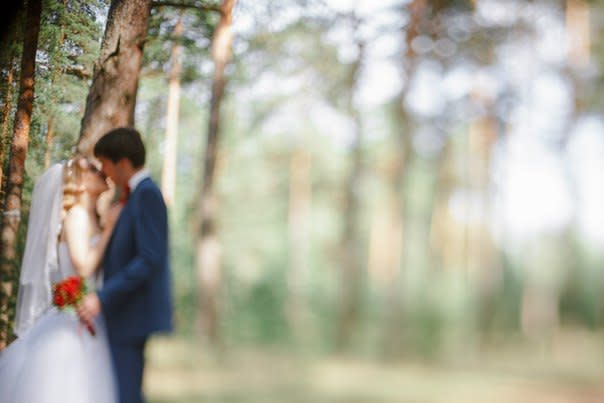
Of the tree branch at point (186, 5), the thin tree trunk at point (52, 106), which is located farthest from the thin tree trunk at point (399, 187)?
the thin tree trunk at point (52, 106)

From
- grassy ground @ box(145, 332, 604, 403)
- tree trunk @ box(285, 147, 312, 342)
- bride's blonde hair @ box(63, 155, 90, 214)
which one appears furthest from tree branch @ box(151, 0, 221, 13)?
tree trunk @ box(285, 147, 312, 342)

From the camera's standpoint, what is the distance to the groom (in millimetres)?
2795

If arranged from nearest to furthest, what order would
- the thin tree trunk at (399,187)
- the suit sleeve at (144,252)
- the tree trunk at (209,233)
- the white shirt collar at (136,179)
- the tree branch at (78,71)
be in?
1. the suit sleeve at (144,252)
2. the white shirt collar at (136,179)
3. the tree branch at (78,71)
4. the tree trunk at (209,233)
5. the thin tree trunk at (399,187)

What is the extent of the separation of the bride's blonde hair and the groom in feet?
0.40

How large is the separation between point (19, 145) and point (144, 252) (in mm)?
1008

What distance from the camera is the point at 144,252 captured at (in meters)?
2.78

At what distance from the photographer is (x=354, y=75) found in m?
15.9

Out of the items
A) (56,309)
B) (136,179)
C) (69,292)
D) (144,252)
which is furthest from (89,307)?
(136,179)

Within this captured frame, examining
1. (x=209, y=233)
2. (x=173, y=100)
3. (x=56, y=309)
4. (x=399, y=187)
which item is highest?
(x=399, y=187)

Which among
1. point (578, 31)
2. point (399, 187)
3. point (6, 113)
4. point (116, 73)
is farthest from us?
point (578, 31)

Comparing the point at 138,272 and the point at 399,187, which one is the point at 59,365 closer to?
the point at 138,272

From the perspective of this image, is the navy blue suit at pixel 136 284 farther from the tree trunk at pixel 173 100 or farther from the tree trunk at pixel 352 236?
the tree trunk at pixel 352 236

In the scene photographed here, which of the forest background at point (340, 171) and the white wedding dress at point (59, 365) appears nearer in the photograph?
the white wedding dress at point (59, 365)

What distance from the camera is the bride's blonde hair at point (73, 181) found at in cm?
297
